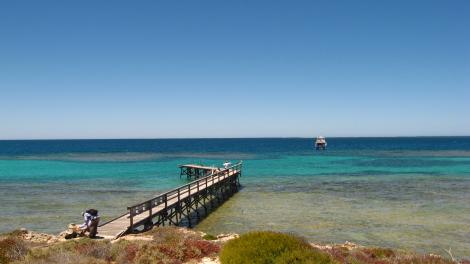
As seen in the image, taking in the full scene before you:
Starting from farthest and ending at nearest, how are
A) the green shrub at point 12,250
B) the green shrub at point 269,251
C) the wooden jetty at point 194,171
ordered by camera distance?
1. the wooden jetty at point 194,171
2. the green shrub at point 12,250
3. the green shrub at point 269,251

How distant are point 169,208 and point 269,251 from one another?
16.2 metres

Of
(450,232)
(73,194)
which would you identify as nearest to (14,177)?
(73,194)

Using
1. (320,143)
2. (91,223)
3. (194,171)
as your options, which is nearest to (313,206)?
(91,223)

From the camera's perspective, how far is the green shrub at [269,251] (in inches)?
395

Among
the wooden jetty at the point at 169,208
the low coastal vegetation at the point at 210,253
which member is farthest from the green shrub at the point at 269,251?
the wooden jetty at the point at 169,208

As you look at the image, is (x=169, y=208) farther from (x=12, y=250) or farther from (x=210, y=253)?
(x=12, y=250)

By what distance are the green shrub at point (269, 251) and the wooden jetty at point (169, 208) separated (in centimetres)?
926

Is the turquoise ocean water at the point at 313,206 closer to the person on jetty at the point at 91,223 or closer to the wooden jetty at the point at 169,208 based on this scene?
the wooden jetty at the point at 169,208

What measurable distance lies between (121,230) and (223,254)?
9.76 metres

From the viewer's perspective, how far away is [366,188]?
1543 inches

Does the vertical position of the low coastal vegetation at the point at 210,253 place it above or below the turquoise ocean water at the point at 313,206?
above

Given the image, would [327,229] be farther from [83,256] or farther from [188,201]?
[83,256]

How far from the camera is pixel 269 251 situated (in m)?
10.3

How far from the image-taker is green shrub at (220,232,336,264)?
395 inches
